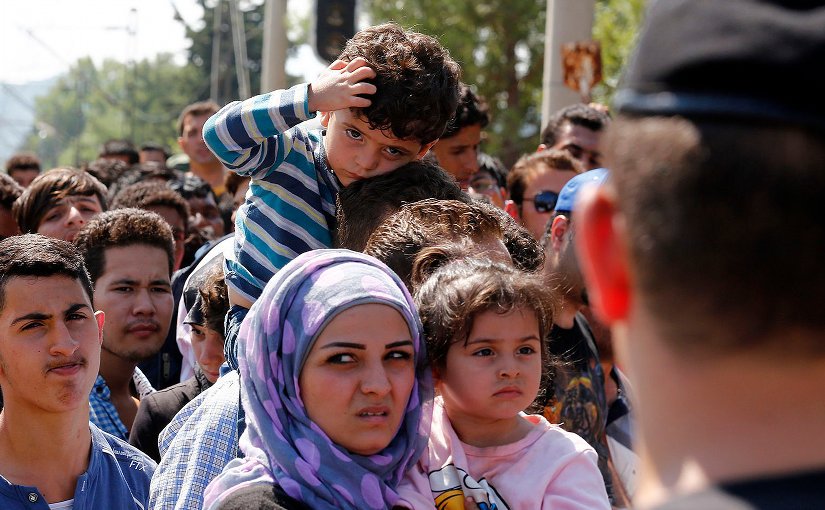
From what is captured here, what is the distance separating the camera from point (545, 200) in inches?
233

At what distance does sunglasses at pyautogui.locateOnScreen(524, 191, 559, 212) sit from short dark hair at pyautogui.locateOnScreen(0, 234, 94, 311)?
8.91ft

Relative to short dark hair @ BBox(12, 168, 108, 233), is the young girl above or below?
below

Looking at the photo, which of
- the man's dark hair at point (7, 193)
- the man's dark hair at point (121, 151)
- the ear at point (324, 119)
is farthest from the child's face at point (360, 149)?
the man's dark hair at point (121, 151)

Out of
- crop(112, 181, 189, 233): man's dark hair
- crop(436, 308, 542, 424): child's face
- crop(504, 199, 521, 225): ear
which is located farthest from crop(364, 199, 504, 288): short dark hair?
crop(112, 181, 189, 233): man's dark hair

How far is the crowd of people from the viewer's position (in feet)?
3.75

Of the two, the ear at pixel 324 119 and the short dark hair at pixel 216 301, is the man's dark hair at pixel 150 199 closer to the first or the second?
the short dark hair at pixel 216 301

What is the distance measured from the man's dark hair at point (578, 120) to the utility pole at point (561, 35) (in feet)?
8.49

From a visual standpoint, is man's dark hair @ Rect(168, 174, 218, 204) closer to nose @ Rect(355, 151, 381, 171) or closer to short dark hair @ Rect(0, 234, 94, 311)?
short dark hair @ Rect(0, 234, 94, 311)

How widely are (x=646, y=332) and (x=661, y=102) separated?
10.4 inches

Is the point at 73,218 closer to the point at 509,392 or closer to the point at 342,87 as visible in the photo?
the point at 342,87

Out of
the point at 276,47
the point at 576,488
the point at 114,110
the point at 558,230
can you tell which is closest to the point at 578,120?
the point at 558,230

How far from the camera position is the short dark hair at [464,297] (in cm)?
257

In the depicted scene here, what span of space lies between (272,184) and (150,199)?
3.94 metres

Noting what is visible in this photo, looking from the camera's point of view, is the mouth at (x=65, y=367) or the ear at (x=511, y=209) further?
the ear at (x=511, y=209)
